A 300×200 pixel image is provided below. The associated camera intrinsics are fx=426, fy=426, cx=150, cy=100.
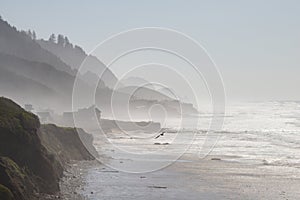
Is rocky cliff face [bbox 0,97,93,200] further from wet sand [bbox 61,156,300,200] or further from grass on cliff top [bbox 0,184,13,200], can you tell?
wet sand [bbox 61,156,300,200]

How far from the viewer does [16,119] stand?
27750mm

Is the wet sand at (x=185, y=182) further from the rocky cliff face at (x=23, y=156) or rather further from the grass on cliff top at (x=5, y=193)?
the grass on cliff top at (x=5, y=193)

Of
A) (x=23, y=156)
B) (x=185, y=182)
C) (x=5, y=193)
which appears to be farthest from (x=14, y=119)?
(x=185, y=182)

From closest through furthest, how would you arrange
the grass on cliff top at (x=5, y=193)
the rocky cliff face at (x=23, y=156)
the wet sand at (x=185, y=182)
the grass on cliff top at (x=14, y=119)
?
the grass on cliff top at (x=5, y=193) < the rocky cliff face at (x=23, y=156) < the grass on cliff top at (x=14, y=119) < the wet sand at (x=185, y=182)

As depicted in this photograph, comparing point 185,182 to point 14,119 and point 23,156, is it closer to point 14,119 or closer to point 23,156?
point 23,156

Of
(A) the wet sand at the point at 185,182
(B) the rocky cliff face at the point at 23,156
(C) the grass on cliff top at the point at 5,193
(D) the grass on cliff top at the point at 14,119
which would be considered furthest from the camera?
(A) the wet sand at the point at 185,182

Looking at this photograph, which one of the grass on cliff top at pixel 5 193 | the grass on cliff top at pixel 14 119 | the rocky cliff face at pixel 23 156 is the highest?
the grass on cliff top at pixel 14 119

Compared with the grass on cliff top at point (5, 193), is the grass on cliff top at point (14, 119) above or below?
above

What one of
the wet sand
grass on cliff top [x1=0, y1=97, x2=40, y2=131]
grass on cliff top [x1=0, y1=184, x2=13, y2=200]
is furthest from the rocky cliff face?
the wet sand

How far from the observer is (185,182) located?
36.4 meters

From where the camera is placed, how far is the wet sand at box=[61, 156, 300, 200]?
30.6 m

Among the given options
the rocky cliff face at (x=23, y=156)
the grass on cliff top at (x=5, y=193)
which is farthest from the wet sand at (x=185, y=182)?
the grass on cliff top at (x=5, y=193)

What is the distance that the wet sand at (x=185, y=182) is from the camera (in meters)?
30.6

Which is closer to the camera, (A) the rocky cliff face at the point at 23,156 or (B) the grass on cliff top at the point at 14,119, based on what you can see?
(A) the rocky cliff face at the point at 23,156
